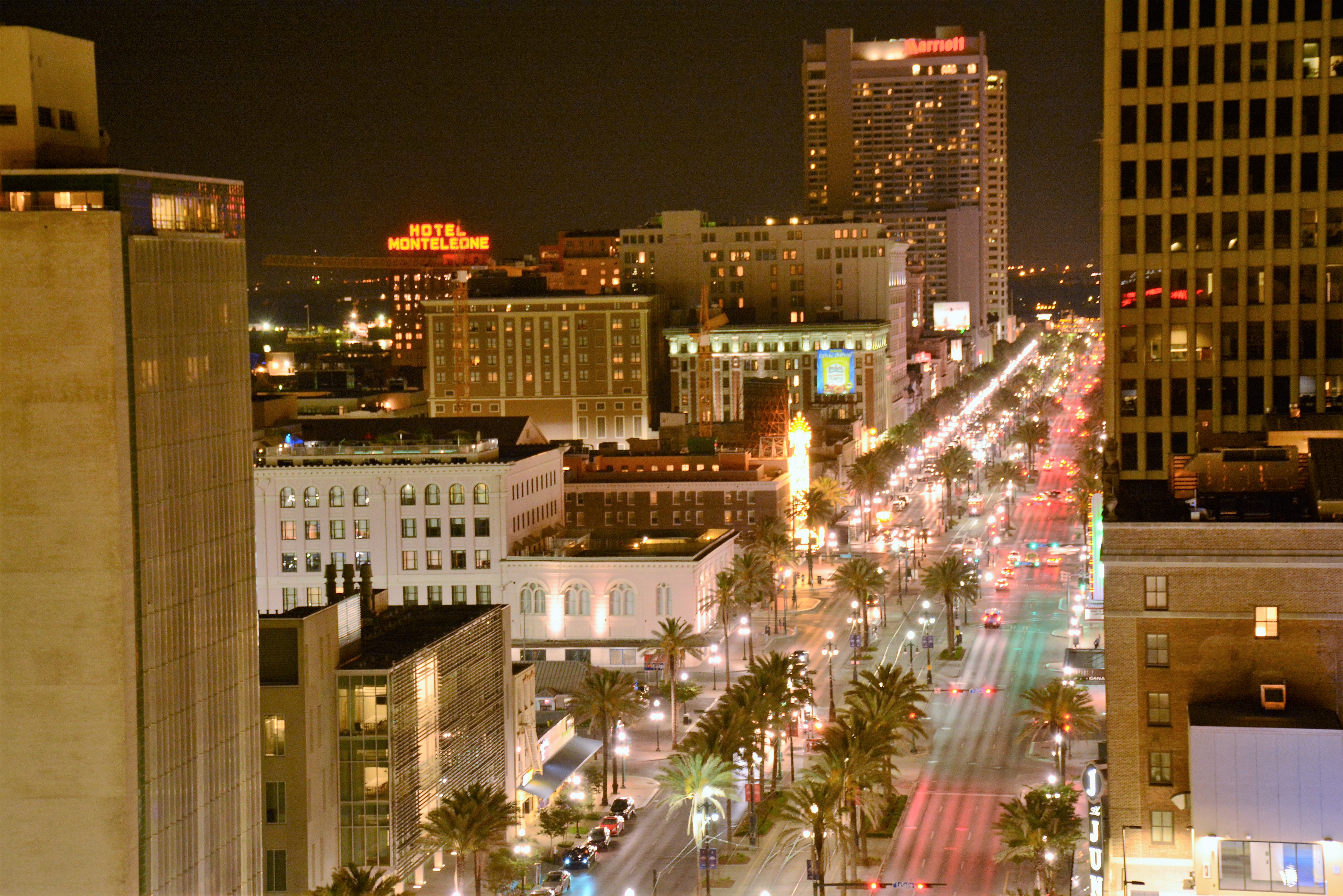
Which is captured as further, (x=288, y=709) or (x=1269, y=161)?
(x=1269, y=161)

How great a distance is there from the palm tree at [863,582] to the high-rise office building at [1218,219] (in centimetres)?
4209

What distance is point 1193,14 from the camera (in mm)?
95000

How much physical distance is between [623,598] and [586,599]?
315cm

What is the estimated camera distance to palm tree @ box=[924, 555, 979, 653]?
452ft

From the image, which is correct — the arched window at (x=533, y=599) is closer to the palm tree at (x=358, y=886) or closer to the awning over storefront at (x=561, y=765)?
the awning over storefront at (x=561, y=765)

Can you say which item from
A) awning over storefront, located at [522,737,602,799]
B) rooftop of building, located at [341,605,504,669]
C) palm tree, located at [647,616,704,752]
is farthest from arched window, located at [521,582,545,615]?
rooftop of building, located at [341,605,504,669]

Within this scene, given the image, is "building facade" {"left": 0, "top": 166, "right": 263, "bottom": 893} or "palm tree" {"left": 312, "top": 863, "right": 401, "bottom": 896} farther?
"palm tree" {"left": 312, "top": 863, "right": 401, "bottom": 896}

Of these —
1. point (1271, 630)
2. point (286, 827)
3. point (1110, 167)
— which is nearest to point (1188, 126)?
point (1110, 167)

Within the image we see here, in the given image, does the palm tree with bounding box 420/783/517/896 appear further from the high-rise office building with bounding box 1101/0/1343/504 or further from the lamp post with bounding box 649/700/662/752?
the high-rise office building with bounding box 1101/0/1343/504

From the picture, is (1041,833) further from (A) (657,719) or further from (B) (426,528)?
(B) (426,528)

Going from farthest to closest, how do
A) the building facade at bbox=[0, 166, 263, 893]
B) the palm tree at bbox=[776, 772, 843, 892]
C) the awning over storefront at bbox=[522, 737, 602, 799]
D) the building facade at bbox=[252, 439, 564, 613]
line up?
the building facade at bbox=[252, 439, 564, 613] < the awning over storefront at bbox=[522, 737, 602, 799] < the palm tree at bbox=[776, 772, 843, 892] < the building facade at bbox=[0, 166, 263, 893]

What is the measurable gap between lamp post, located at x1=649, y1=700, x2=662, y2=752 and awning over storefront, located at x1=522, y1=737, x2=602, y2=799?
19.7ft

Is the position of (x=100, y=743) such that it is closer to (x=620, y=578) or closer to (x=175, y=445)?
(x=175, y=445)

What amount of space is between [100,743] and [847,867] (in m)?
38.2
